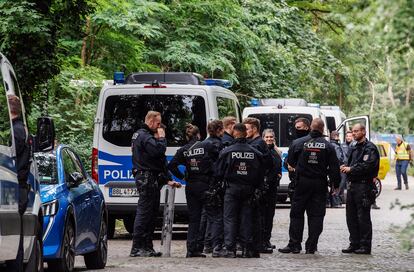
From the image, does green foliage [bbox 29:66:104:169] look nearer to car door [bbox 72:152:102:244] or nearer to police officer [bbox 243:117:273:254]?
police officer [bbox 243:117:273:254]

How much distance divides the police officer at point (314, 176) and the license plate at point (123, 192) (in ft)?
9.78

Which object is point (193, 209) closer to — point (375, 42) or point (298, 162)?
point (298, 162)

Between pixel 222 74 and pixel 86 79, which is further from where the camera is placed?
pixel 222 74

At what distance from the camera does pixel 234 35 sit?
3134 cm

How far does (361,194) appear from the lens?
1733cm

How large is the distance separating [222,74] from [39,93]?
11.7 metres

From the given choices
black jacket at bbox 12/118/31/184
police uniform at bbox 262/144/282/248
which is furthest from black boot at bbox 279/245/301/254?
black jacket at bbox 12/118/31/184

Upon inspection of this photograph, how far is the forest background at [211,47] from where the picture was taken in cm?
780

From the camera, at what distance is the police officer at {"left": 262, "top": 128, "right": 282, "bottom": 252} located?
17.6 meters

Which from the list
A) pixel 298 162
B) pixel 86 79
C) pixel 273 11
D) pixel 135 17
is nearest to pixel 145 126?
pixel 298 162

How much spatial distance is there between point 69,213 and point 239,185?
3853 mm

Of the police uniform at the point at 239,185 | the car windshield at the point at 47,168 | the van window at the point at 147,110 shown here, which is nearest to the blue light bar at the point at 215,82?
the van window at the point at 147,110

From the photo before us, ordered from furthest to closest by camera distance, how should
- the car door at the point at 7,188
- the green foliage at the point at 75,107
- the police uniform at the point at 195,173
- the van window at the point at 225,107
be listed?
the green foliage at the point at 75,107 < the van window at the point at 225,107 < the police uniform at the point at 195,173 < the car door at the point at 7,188

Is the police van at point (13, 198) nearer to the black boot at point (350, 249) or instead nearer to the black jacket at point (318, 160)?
the black jacket at point (318, 160)
